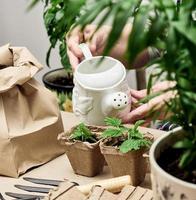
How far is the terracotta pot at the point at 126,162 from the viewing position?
32.0 inches

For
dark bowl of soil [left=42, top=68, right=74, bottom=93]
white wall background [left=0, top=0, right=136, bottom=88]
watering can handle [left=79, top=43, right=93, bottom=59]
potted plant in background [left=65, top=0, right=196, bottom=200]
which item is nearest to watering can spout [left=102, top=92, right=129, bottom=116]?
watering can handle [left=79, top=43, right=93, bottom=59]

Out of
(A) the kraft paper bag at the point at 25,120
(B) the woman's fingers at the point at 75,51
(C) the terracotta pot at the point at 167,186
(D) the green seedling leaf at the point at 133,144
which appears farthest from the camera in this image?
(B) the woman's fingers at the point at 75,51

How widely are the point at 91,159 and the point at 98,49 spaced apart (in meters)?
0.34

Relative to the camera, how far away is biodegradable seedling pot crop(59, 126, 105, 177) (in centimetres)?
87

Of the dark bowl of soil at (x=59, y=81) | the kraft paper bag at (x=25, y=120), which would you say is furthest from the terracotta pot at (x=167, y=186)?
the dark bowl of soil at (x=59, y=81)

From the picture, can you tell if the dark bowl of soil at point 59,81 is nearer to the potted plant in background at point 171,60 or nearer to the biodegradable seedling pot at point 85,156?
the biodegradable seedling pot at point 85,156

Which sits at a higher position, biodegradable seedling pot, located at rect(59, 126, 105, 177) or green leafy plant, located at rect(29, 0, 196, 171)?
green leafy plant, located at rect(29, 0, 196, 171)

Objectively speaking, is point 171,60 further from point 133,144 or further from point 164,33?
point 133,144

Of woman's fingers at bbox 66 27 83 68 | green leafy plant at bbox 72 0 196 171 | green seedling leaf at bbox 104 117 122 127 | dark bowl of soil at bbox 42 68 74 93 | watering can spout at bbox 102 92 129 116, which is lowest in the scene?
dark bowl of soil at bbox 42 68 74 93

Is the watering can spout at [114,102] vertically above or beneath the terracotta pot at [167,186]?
beneath

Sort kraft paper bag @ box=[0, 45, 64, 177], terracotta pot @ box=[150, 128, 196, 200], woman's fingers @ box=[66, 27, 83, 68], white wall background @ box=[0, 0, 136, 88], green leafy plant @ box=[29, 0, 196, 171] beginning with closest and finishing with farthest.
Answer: green leafy plant @ box=[29, 0, 196, 171], terracotta pot @ box=[150, 128, 196, 200], kraft paper bag @ box=[0, 45, 64, 177], woman's fingers @ box=[66, 27, 83, 68], white wall background @ box=[0, 0, 136, 88]

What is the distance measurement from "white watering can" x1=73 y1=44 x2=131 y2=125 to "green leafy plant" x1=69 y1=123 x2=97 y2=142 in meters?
0.03

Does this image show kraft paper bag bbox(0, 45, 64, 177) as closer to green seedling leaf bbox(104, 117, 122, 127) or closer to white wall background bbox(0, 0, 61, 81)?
green seedling leaf bbox(104, 117, 122, 127)

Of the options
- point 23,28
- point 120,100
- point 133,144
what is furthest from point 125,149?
point 23,28
